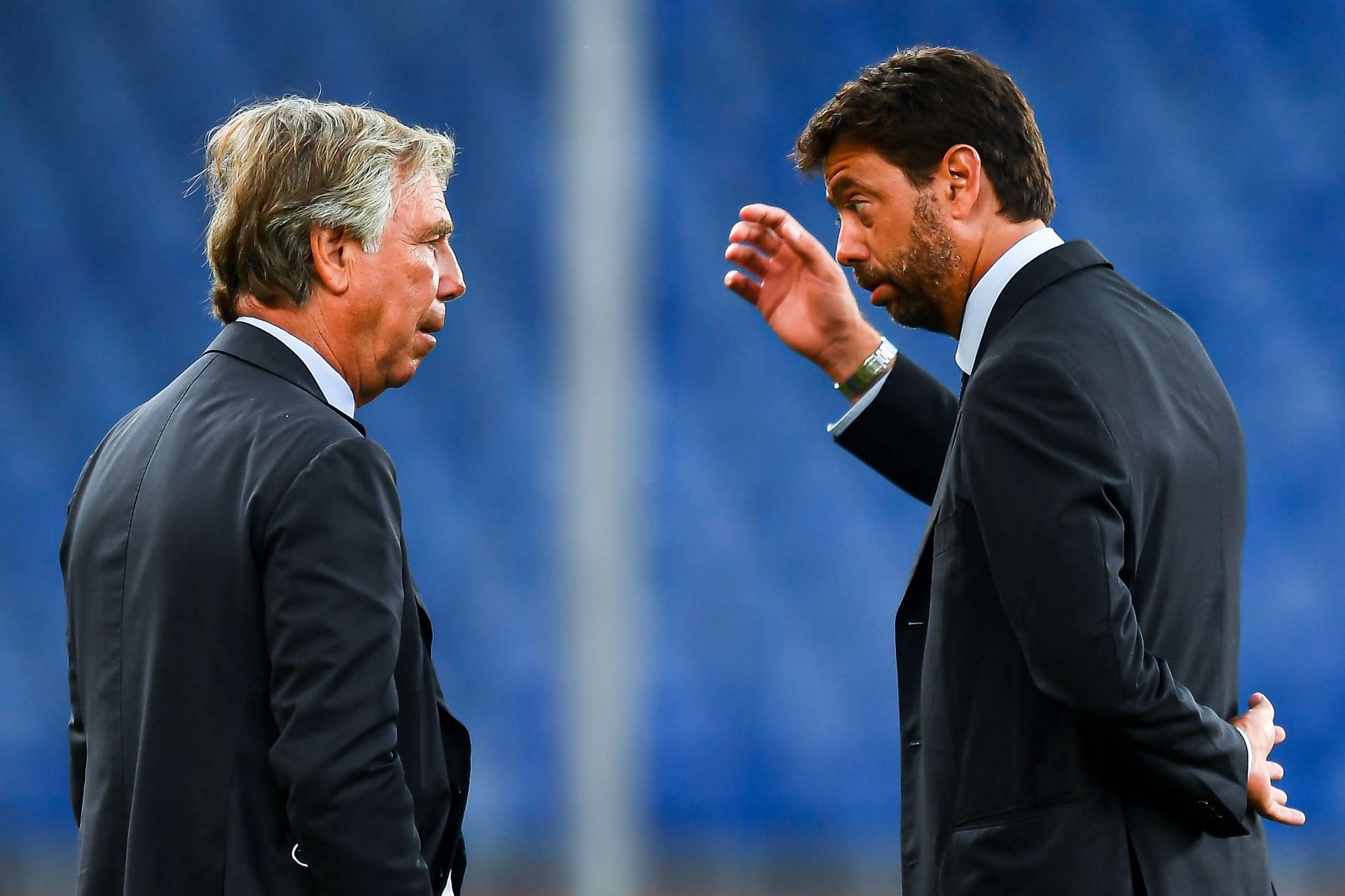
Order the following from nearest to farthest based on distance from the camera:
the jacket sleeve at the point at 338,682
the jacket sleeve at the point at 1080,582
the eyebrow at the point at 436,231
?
the jacket sleeve at the point at 338,682
the jacket sleeve at the point at 1080,582
the eyebrow at the point at 436,231

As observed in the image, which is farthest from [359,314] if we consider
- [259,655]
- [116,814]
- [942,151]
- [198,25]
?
[198,25]

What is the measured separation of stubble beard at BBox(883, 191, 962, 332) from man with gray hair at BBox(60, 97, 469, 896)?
2.04 ft

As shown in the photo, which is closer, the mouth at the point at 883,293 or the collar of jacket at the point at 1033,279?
the collar of jacket at the point at 1033,279

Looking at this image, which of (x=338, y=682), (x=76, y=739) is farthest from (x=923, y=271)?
(x=76, y=739)

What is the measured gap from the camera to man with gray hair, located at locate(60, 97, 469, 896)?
1.32 meters

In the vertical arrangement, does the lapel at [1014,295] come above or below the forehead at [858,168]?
below

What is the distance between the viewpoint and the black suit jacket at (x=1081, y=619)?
4.67ft

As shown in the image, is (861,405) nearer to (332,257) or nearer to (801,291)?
(801,291)

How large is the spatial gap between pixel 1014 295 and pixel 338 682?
2.73ft

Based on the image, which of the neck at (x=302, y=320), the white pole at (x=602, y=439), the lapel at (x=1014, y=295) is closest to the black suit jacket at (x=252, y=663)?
the neck at (x=302, y=320)

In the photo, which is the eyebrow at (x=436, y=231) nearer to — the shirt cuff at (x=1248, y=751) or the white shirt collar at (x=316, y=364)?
the white shirt collar at (x=316, y=364)

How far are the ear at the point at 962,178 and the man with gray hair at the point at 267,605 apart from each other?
0.66 metres

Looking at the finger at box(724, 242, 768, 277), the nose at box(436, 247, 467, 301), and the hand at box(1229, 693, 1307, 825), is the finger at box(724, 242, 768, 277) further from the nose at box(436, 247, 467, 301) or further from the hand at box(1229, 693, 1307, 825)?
the hand at box(1229, 693, 1307, 825)

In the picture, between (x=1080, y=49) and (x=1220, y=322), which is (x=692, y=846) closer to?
(x=1220, y=322)
